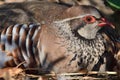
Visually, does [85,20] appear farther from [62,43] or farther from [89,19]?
[62,43]

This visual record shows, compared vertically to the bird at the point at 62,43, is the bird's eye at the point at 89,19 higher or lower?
higher

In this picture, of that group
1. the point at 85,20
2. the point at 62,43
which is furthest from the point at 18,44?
the point at 85,20

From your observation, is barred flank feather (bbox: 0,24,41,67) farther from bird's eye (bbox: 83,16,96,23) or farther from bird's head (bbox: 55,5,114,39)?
bird's eye (bbox: 83,16,96,23)

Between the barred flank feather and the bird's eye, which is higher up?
the bird's eye

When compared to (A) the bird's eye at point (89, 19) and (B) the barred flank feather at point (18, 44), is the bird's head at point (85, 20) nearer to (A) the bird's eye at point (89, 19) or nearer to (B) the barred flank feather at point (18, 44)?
(A) the bird's eye at point (89, 19)

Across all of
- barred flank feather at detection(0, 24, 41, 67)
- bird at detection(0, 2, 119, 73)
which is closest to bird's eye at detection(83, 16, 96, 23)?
bird at detection(0, 2, 119, 73)

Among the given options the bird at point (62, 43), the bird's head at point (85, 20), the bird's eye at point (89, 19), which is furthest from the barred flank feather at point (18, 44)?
the bird's eye at point (89, 19)
